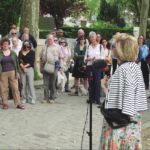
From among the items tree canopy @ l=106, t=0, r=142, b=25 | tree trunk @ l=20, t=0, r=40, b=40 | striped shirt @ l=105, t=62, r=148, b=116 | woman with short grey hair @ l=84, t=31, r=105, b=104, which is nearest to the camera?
striped shirt @ l=105, t=62, r=148, b=116

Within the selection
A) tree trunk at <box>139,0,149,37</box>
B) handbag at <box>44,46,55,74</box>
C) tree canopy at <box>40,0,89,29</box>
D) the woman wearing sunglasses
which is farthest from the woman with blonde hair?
tree canopy at <box>40,0,89,29</box>

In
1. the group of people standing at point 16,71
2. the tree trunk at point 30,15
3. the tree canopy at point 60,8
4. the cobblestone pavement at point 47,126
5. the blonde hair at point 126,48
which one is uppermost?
the tree canopy at point 60,8

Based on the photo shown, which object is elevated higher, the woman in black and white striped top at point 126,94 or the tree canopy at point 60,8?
the tree canopy at point 60,8

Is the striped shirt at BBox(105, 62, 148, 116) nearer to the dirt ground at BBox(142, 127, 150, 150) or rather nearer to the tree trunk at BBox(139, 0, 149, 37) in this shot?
the dirt ground at BBox(142, 127, 150, 150)

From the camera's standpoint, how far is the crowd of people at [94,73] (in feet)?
11.7

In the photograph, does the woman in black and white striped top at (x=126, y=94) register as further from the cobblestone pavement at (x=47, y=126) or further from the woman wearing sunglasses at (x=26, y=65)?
the woman wearing sunglasses at (x=26, y=65)

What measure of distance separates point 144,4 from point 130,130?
16.9 m

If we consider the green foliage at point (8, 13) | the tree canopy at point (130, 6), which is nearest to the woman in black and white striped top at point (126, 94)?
the green foliage at point (8, 13)

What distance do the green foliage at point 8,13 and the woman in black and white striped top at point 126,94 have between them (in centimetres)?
1078

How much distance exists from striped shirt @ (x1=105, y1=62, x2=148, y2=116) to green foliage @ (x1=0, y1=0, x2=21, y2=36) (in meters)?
10.9

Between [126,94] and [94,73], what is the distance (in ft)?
19.6

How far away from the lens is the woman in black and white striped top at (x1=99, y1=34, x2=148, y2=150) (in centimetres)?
352

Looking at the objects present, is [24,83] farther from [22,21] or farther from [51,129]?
[22,21]

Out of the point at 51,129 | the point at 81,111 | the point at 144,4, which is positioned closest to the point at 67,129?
the point at 51,129
